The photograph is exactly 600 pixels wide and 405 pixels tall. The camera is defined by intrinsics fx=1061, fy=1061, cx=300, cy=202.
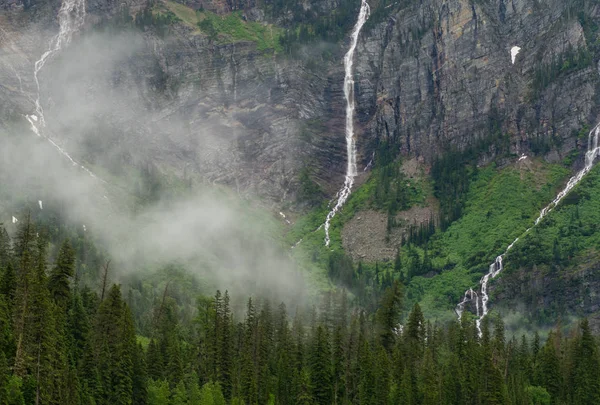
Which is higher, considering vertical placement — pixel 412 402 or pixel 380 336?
pixel 380 336

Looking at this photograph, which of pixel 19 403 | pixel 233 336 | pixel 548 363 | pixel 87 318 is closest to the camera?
pixel 19 403

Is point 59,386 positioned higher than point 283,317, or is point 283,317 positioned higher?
point 283,317

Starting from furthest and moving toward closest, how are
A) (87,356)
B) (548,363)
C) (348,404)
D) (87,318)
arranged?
(548,363) < (348,404) < (87,318) < (87,356)

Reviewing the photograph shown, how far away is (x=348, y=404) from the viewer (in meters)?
141

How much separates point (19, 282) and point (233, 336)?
42.2 m

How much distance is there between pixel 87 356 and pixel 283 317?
4797cm

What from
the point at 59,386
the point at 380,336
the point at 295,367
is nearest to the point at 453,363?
the point at 380,336

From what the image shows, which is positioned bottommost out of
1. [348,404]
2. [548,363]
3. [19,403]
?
[19,403]

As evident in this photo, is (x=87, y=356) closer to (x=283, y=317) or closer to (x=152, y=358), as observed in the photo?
(x=152, y=358)

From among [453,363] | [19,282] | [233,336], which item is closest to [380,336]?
[453,363]

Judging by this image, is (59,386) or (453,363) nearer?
(59,386)

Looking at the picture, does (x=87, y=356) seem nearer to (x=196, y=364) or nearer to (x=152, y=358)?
(x=152, y=358)

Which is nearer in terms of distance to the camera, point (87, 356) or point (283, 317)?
point (87, 356)

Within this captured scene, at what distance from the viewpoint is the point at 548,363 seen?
161 meters
